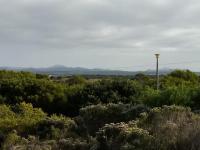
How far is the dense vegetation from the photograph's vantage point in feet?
37.1

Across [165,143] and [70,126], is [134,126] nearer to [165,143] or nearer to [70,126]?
[165,143]

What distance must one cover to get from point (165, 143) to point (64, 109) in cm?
2627

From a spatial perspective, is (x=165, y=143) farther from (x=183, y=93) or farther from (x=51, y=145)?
(x=183, y=93)

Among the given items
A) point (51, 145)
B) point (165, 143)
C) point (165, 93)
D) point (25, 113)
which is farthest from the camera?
point (165, 93)

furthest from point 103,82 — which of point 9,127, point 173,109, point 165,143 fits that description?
point 165,143

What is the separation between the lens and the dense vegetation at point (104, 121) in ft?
37.1

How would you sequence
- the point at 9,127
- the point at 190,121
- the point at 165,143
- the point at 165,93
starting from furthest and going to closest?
the point at 165,93
the point at 9,127
the point at 190,121
the point at 165,143

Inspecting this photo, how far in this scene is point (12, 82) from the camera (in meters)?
40.2

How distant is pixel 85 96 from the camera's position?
115 ft

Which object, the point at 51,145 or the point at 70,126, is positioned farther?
the point at 70,126

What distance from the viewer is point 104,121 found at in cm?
1773

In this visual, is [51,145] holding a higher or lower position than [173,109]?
lower

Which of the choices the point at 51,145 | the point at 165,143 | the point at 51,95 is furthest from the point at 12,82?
the point at 165,143

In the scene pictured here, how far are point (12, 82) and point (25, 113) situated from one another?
1598cm
